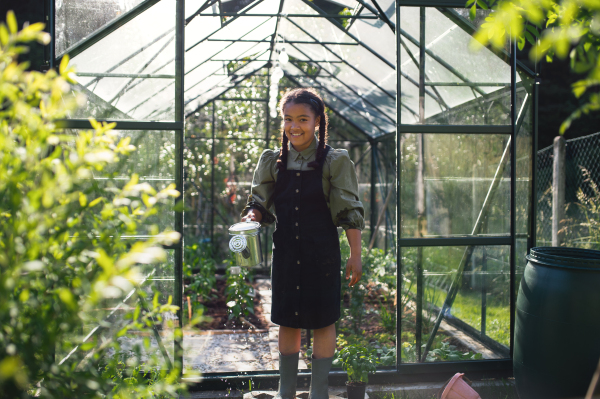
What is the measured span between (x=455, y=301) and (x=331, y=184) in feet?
4.26

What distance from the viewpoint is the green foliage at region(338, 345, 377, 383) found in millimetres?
2256

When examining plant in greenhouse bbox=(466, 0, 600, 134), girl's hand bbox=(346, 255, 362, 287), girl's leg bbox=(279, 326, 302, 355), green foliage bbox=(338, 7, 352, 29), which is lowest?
girl's leg bbox=(279, 326, 302, 355)

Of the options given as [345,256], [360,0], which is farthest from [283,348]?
[360,0]

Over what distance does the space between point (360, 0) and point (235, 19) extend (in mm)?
1339

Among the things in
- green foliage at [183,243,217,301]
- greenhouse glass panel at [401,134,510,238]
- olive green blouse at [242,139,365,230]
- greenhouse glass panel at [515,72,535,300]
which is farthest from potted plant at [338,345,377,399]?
green foliage at [183,243,217,301]

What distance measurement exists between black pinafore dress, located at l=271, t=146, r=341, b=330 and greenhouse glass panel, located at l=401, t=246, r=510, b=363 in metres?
0.88

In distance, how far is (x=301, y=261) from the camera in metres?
2.00

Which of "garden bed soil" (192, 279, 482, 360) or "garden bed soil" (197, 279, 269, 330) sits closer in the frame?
"garden bed soil" (192, 279, 482, 360)

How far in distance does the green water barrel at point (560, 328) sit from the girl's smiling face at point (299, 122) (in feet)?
4.21

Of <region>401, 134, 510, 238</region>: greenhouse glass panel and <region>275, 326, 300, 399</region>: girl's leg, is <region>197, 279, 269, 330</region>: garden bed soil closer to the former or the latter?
<region>275, 326, 300, 399</region>: girl's leg

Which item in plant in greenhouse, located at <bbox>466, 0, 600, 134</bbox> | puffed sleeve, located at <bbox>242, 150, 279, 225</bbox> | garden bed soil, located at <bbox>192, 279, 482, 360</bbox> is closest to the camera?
plant in greenhouse, located at <bbox>466, 0, 600, 134</bbox>

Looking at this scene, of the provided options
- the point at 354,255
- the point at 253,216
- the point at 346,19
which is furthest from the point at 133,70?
the point at 346,19

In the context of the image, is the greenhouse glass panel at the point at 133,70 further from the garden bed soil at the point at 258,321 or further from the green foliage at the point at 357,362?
the garden bed soil at the point at 258,321

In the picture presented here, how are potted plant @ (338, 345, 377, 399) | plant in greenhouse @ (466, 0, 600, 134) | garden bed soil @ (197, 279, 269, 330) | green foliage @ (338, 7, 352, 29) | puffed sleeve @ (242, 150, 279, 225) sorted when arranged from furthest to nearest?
1. green foliage @ (338, 7, 352, 29)
2. garden bed soil @ (197, 279, 269, 330)
3. potted plant @ (338, 345, 377, 399)
4. puffed sleeve @ (242, 150, 279, 225)
5. plant in greenhouse @ (466, 0, 600, 134)
